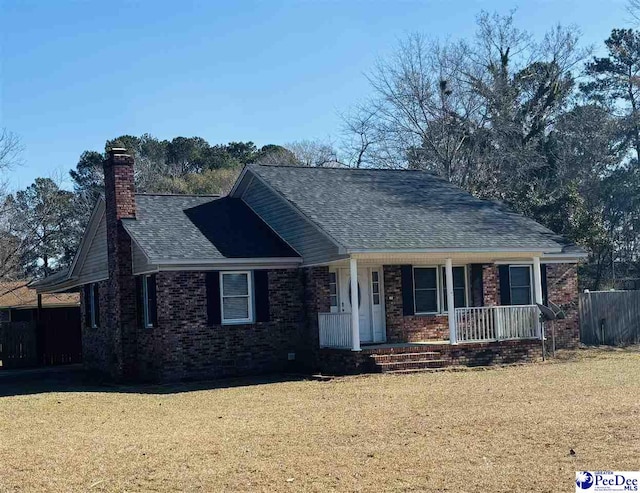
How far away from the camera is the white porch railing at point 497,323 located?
2103cm

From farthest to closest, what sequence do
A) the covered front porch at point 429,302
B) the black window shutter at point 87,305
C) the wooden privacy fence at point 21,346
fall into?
the wooden privacy fence at point 21,346, the black window shutter at point 87,305, the covered front porch at point 429,302

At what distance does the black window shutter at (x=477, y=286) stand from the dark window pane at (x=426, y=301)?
108cm

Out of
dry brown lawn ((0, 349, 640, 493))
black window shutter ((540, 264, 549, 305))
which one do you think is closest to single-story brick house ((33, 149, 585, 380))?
black window shutter ((540, 264, 549, 305))

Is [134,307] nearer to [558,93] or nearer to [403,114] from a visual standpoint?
[403,114]

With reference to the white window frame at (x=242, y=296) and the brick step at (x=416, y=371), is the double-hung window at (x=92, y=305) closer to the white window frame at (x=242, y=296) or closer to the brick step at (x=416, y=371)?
the white window frame at (x=242, y=296)

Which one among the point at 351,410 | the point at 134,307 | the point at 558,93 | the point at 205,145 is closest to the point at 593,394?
the point at 351,410

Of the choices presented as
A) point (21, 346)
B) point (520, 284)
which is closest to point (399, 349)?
point (520, 284)

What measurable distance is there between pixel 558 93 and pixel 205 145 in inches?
1180

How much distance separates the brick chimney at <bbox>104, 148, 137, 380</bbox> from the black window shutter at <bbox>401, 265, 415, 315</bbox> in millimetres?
6891

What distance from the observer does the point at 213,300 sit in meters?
20.2

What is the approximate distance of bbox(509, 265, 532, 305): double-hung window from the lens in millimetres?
23734

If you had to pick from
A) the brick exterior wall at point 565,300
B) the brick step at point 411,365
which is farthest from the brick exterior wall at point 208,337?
the brick exterior wall at point 565,300

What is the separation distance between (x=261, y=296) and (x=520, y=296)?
25.1 ft

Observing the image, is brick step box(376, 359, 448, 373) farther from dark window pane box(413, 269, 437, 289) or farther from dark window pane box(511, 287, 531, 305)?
dark window pane box(511, 287, 531, 305)
